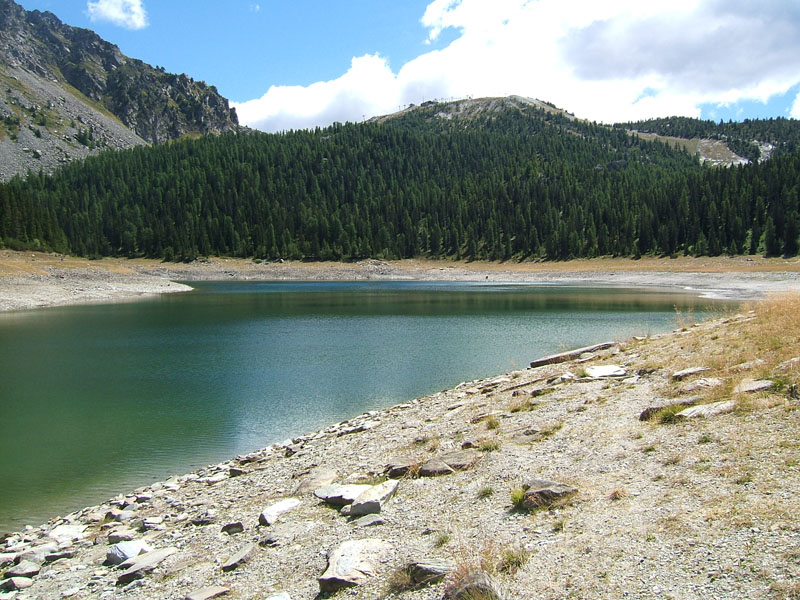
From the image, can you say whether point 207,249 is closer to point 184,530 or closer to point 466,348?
point 466,348

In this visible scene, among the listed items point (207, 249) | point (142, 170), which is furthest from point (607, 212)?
point (142, 170)

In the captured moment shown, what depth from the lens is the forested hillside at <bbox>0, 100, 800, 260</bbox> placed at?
105 metres

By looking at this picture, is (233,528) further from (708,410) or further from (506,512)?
(708,410)

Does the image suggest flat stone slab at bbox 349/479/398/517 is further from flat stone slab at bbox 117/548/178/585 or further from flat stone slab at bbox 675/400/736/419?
flat stone slab at bbox 675/400/736/419

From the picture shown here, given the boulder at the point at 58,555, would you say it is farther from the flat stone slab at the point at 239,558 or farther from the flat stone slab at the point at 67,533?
the flat stone slab at the point at 239,558

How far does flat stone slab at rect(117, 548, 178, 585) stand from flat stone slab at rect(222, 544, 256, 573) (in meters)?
1.11

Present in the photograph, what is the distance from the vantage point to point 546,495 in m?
7.00

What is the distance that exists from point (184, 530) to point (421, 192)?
149 meters

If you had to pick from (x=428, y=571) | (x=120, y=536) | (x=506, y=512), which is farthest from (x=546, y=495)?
(x=120, y=536)

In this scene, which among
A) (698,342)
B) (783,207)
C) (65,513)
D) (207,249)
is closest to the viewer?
(65,513)

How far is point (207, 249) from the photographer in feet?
426

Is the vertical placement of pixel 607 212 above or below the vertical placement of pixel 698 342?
above

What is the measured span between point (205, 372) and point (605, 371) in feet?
55.9

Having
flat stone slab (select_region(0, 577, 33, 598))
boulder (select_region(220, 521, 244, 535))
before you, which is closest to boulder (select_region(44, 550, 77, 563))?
flat stone slab (select_region(0, 577, 33, 598))
